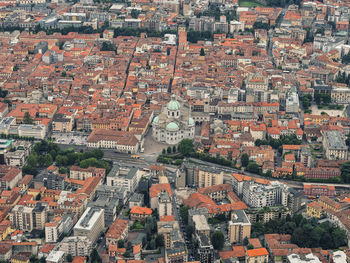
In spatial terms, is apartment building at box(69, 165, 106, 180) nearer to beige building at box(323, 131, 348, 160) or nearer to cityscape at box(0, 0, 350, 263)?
cityscape at box(0, 0, 350, 263)

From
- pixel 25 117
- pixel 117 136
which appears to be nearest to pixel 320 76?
pixel 117 136

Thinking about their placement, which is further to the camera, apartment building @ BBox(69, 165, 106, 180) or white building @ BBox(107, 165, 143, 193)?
apartment building @ BBox(69, 165, 106, 180)

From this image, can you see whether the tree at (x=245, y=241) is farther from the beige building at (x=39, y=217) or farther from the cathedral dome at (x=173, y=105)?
the cathedral dome at (x=173, y=105)

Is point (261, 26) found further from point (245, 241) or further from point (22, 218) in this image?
point (22, 218)

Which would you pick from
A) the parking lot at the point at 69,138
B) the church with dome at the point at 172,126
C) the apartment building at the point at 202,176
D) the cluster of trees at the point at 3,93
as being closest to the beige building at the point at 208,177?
the apartment building at the point at 202,176

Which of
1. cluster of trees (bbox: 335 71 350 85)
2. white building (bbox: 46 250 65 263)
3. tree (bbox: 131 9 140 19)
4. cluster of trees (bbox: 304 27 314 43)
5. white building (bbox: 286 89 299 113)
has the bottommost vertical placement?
white building (bbox: 46 250 65 263)

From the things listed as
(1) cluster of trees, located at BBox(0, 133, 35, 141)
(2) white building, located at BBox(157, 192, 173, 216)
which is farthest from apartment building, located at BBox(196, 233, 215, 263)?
(1) cluster of trees, located at BBox(0, 133, 35, 141)
